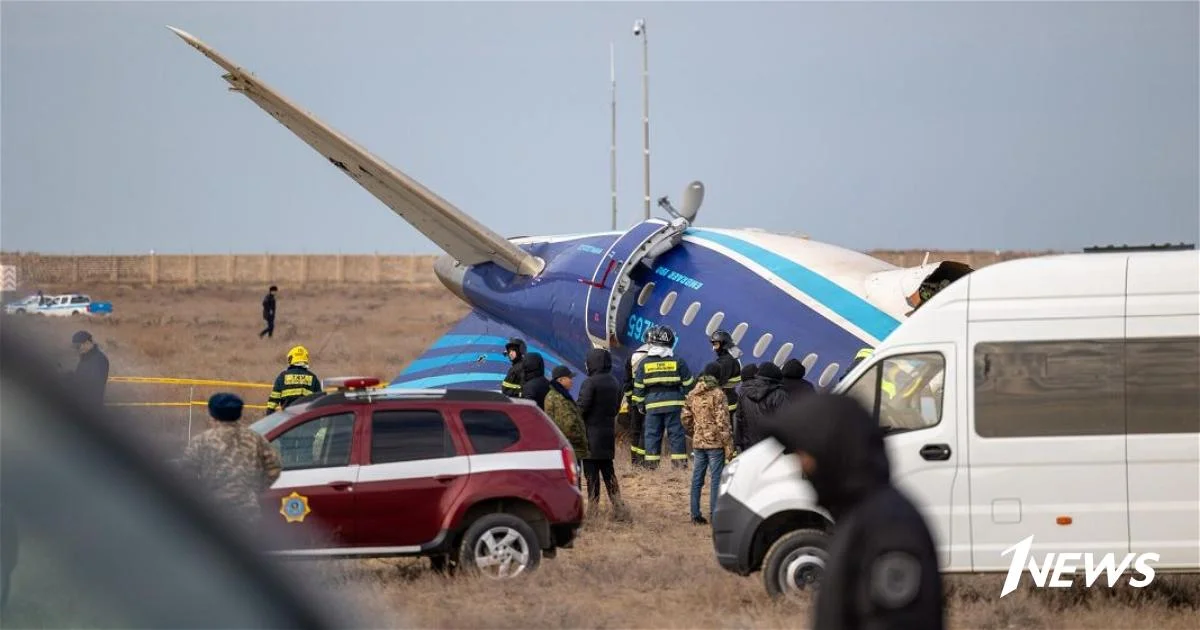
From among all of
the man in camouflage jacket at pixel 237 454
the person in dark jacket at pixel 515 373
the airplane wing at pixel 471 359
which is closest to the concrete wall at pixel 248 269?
the airplane wing at pixel 471 359

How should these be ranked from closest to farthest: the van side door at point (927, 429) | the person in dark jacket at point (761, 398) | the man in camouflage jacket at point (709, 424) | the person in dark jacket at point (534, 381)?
the van side door at point (927, 429) < the person in dark jacket at point (761, 398) < the man in camouflage jacket at point (709, 424) < the person in dark jacket at point (534, 381)

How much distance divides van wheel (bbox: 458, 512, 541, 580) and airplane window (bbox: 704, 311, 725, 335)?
779 cm

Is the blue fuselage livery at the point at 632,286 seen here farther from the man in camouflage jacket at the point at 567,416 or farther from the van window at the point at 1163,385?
the van window at the point at 1163,385

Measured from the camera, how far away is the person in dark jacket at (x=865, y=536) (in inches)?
174

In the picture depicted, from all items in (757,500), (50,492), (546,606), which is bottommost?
(546,606)

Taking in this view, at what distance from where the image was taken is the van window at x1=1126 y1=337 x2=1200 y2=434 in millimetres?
10516

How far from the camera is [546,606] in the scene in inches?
431

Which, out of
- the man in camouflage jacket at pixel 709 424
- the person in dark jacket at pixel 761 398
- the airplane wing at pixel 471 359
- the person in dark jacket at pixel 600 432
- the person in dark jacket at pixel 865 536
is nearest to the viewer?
the person in dark jacket at pixel 865 536

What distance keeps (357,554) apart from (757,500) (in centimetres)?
307

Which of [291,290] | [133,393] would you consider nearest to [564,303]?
[133,393]

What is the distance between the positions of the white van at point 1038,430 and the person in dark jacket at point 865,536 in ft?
19.2

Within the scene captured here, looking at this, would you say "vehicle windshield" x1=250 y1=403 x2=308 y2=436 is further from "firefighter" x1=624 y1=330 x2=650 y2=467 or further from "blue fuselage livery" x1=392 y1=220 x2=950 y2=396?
"blue fuselage livery" x1=392 y1=220 x2=950 y2=396

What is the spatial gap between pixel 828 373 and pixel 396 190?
8.64 m

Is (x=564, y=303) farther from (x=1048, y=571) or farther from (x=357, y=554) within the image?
(x=1048, y=571)
